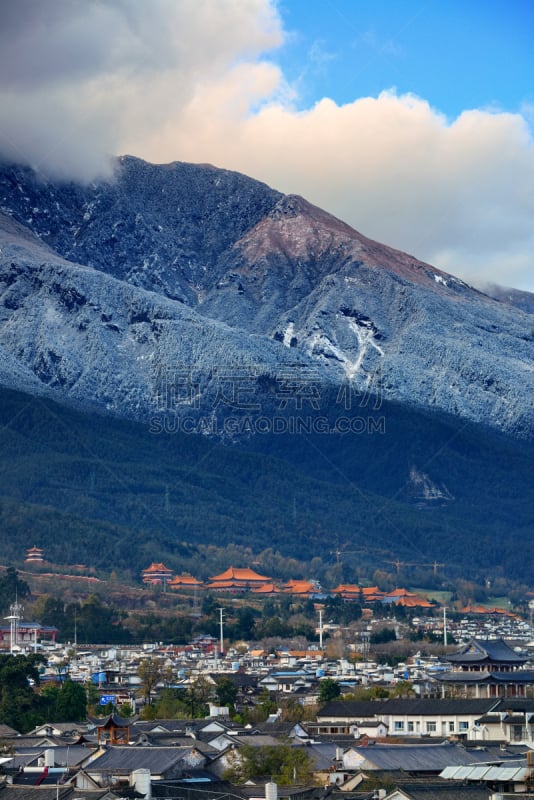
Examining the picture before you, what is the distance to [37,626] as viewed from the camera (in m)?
154

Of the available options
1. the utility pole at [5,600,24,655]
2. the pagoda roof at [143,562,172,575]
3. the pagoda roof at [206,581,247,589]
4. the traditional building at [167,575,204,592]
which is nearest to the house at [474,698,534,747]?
the utility pole at [5,600,24,655]

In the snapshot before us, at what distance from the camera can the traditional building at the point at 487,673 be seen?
9200 cm

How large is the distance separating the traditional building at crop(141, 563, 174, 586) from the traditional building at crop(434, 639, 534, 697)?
308 feet

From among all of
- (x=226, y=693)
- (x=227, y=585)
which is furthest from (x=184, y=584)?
(x=226, y=693)

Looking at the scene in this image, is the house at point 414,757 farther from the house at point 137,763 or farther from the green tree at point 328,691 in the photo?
the green tree at point 328,691

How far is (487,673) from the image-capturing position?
306ft

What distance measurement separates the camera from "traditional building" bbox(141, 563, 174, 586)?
634ft

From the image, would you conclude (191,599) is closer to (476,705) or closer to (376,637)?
(376,637)

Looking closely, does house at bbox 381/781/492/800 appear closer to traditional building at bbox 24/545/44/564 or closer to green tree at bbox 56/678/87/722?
green tree at bbox 56/678/87/722

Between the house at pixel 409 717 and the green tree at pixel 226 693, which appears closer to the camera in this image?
the house at pixel 409 717

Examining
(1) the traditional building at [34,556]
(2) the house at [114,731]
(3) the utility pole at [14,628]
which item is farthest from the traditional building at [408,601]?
(2) the house at [114,731]

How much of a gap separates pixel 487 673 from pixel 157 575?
10332 cm

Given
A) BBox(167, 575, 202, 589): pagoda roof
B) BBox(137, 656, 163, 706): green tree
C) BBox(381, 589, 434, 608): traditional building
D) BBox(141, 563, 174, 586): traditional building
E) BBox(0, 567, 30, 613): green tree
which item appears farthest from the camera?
BBox(167, 575, 202, 589): pagoda roof

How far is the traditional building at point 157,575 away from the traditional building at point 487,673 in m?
93.8
